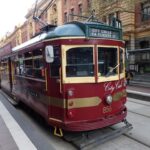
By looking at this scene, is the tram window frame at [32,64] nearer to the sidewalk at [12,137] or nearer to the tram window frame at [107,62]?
the tram window frame at [107,62]

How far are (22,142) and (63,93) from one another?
1.71 metres

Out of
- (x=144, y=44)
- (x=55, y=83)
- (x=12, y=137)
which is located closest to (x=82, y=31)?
(x=55, y=83)

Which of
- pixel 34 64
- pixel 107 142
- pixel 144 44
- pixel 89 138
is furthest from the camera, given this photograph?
pixel 144 44

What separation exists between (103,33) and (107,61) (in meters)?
0.67

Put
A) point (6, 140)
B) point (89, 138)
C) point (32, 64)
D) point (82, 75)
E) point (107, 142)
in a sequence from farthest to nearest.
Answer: point (32, 64) < point (6, 140) < point (89, 138) < point (107, 142) < point (82, 75)

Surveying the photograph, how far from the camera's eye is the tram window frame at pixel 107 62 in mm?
6641

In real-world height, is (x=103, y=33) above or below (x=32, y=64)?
above

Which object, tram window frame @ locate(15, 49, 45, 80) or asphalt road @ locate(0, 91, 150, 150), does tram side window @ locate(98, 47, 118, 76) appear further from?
asphalt road @ locate(0, 91, 150, 150)

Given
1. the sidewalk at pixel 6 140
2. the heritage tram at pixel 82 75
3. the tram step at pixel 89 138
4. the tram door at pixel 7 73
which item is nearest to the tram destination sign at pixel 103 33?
the heritage tram at pixel 82 75

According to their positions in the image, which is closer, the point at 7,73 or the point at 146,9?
the point at 7,73

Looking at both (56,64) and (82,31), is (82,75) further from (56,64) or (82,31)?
(82,31)

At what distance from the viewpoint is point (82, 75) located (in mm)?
6391

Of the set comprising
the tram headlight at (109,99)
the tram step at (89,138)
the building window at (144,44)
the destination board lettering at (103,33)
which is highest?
the building window at (144,44)

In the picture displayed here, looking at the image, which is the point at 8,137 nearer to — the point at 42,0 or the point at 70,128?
the point at 70,128
